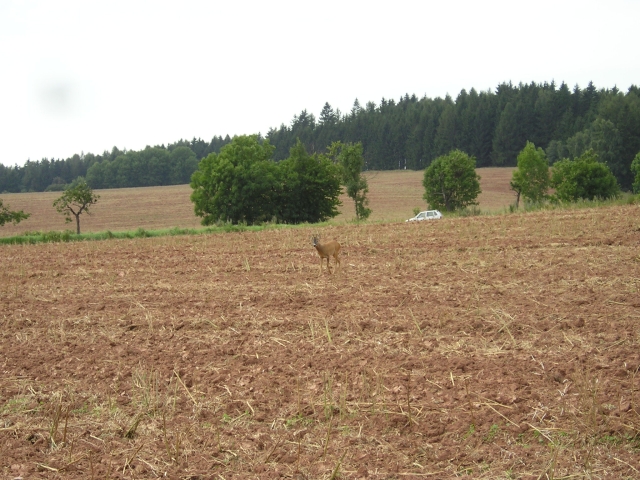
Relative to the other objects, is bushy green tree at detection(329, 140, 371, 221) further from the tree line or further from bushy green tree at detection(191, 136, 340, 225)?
the tree line

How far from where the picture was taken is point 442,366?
8.26 meters

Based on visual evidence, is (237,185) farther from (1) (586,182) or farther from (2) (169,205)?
(2) (169,205)

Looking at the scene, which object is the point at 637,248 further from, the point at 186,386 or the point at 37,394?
the point at 37,394

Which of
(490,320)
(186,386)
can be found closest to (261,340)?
(186,386)

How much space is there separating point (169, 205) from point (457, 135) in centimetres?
5676

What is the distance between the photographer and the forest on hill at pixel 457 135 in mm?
94812

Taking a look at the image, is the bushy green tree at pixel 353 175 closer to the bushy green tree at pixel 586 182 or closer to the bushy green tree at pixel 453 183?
the bushy green tree at pixel 453 183

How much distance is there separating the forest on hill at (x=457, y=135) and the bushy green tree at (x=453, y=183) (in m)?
30.7

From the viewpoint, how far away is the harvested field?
6.10 m

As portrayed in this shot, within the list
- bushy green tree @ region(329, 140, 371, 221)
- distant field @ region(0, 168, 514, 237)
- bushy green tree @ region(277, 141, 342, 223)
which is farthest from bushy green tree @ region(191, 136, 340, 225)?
distant field @ region(0, 168, 514, 237)

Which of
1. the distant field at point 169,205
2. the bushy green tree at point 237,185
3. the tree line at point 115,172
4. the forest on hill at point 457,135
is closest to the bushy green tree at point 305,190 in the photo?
the bushy green tree at point 237,185

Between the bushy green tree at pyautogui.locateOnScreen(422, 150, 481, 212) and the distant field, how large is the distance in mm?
3623

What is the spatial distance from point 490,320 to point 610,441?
434cm

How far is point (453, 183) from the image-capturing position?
229ft
